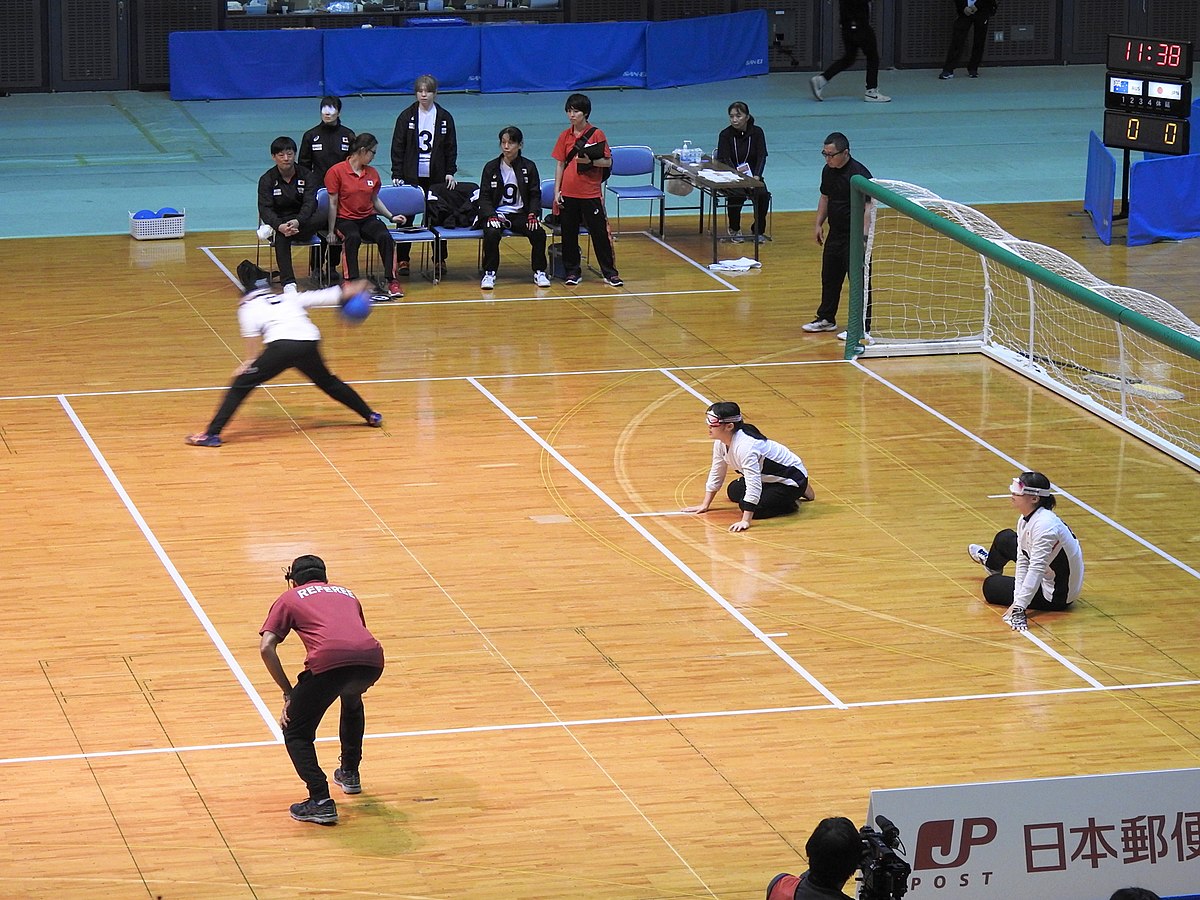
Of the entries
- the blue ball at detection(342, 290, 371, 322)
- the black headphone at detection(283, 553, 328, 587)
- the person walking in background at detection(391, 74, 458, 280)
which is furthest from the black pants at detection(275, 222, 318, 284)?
the black headphone at detection(283, 553, 328, 587)

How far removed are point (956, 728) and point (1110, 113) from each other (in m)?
13.8

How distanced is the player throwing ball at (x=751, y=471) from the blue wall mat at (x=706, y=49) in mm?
18935

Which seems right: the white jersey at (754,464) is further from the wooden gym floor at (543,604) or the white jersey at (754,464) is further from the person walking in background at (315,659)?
the person walking in background at (315,659)

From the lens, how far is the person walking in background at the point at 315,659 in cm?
958

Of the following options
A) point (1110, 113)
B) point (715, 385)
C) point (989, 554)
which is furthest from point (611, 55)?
point (989, 554)

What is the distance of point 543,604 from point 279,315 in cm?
445

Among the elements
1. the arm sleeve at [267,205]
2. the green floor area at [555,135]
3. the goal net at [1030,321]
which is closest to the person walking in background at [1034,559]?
the goal net at [1030,321]

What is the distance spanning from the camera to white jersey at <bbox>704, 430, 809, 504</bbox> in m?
14.0

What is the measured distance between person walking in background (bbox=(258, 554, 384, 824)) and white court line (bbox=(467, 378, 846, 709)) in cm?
316

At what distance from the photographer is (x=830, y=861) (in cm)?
724

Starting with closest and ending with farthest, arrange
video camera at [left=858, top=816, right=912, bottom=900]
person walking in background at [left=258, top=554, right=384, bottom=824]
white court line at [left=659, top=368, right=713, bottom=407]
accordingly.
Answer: video camera at [left=858, top=816, right=912, bottom=900] < person walking in background at [left=258, top=554, right=384, bottom=824] < white court line at [left=659, top=368, right=713, bottom=407]

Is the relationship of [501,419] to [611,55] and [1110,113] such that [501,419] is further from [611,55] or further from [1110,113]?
[611,55]

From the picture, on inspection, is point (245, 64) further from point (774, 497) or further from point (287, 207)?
point (774, 497)

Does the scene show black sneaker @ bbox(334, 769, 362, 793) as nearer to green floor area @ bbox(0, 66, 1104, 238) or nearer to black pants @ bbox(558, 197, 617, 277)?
black pants @ bbox(558, 197, 617, 277)
